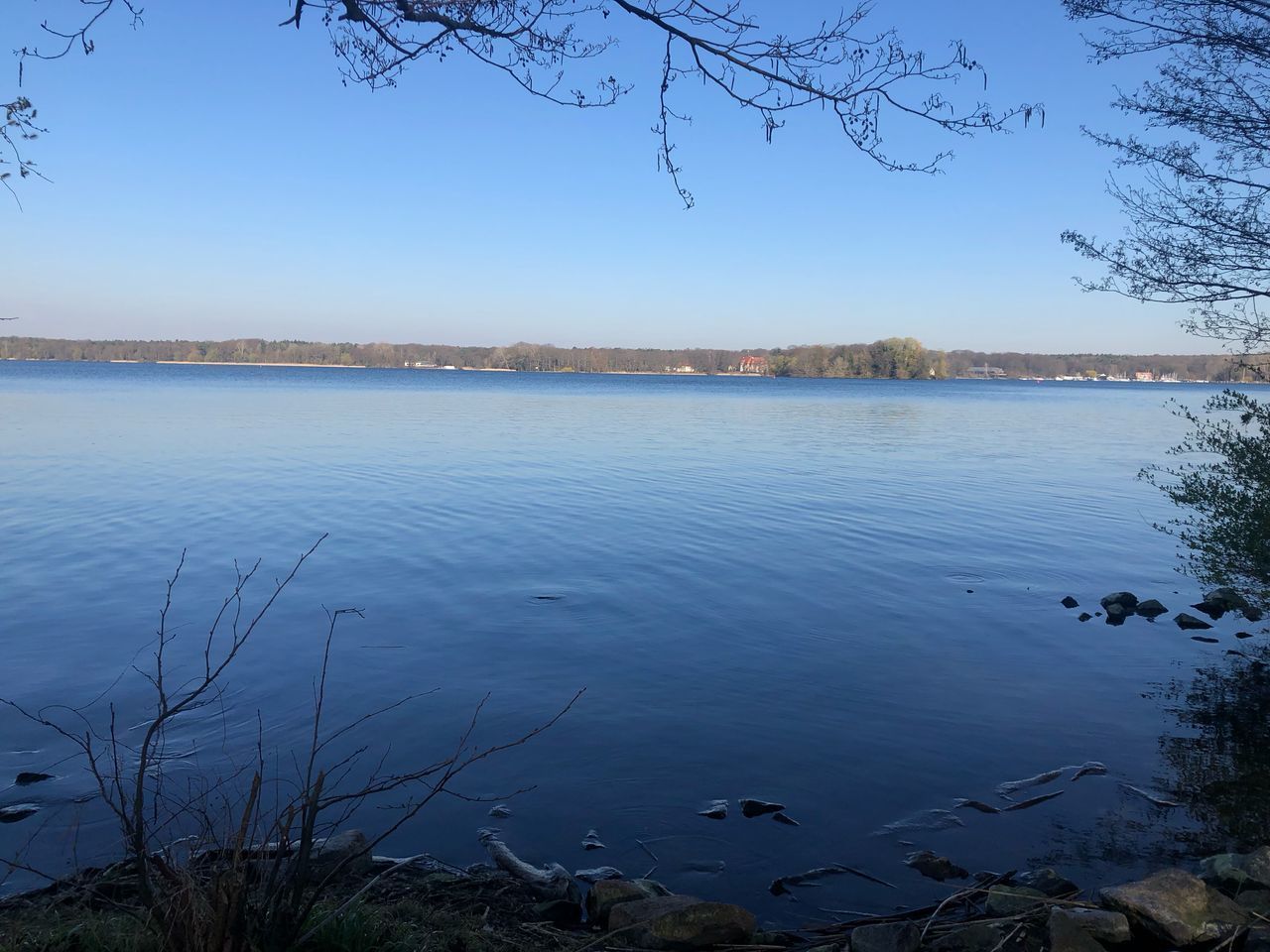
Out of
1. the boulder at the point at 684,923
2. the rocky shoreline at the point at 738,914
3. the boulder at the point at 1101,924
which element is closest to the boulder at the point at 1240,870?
the rocky shoreline at the point at 738,914

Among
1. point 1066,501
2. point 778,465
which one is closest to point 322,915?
point 1066,501

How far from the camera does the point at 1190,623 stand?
12.2 meters

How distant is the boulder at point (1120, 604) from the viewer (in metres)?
12.4

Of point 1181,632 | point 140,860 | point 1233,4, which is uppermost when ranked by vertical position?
point 1233,4

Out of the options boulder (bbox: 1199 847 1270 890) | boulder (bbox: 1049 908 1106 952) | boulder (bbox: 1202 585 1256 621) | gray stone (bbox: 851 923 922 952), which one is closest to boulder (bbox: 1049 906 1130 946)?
boulder (bbox: 1049 908 1106 952)

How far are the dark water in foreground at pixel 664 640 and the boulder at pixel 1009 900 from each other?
622 mm

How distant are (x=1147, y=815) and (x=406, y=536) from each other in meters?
12.3

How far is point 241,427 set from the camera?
36.8 m

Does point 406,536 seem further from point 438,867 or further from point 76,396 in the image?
point 76,396

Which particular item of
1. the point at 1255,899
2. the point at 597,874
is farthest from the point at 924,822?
the point at 597,874

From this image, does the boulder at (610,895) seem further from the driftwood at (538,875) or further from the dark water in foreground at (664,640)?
the dark water in foreground at (664,640)

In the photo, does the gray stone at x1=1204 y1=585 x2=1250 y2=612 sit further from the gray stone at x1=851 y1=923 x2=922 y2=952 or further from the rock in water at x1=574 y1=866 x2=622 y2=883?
the rock in water at x1=574 y1=866 x2=622 y2=883

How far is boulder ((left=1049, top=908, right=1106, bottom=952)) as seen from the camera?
440 cm

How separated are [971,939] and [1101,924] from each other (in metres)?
0.70
